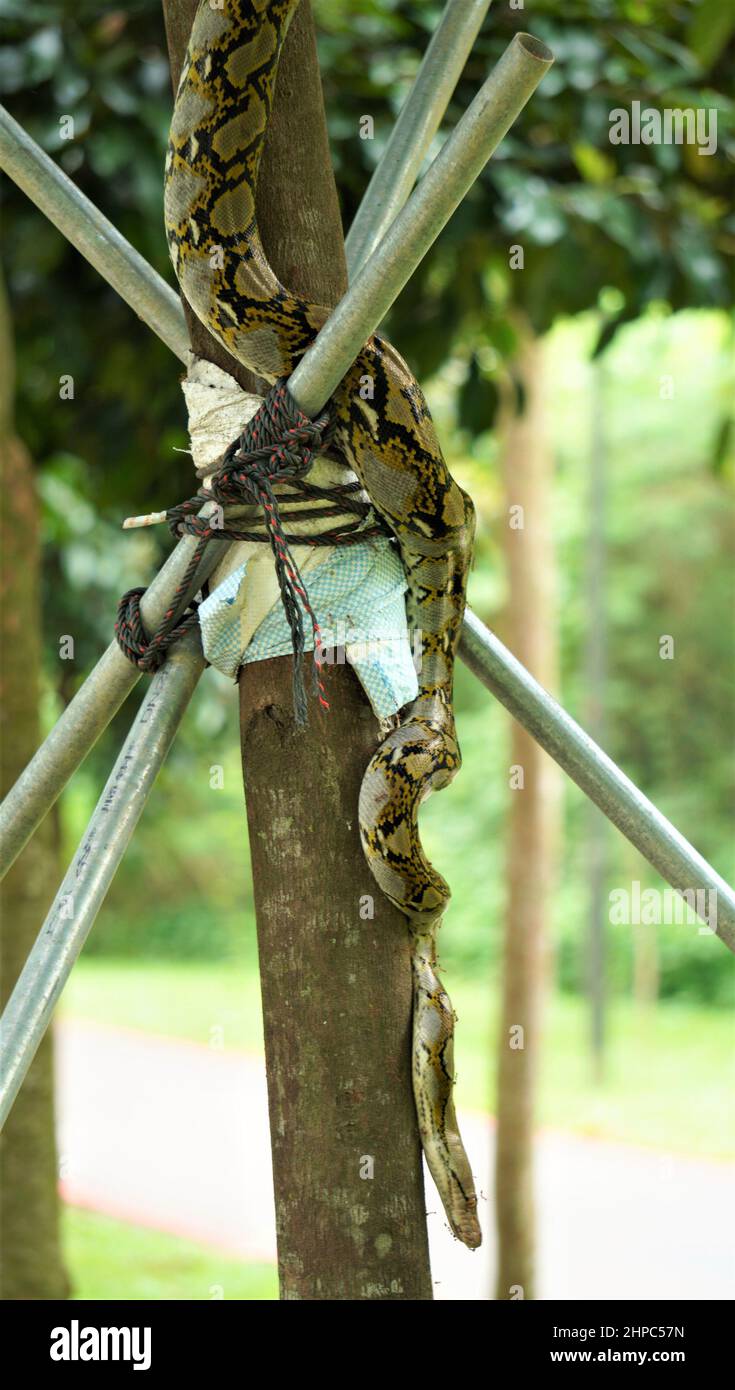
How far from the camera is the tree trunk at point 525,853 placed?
6.25 metres

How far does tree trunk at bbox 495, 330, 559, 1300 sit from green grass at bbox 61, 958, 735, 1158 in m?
2.41

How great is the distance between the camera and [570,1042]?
15.8 metres

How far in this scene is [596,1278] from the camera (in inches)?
312

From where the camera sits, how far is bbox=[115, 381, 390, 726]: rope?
5.48ft

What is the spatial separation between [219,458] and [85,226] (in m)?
0.36

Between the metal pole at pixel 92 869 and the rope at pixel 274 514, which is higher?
the rope at pixel 274 514

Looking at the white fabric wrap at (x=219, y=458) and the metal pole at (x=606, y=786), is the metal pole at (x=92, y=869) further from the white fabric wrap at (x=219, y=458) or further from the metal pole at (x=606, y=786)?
the metal pole at (x=606, y=786)

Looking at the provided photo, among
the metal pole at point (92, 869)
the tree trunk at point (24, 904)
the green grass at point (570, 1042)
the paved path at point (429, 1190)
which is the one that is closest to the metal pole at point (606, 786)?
the metal pole at point (92, 869)

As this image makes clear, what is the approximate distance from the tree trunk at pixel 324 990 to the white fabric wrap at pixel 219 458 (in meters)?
0.08

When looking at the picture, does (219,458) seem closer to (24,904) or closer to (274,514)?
(274,514)

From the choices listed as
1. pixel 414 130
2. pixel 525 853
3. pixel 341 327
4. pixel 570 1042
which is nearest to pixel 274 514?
pixel 341 327

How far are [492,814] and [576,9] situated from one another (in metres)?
16.2
